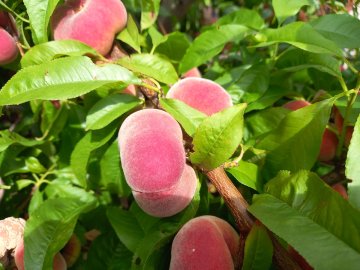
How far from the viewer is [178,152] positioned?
2.47ft

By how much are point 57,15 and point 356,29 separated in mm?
692

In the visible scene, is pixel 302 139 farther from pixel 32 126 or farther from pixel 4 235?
pixel 32 126

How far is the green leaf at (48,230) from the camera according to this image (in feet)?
2.56

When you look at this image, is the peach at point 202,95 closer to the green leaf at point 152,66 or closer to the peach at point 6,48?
the green leaf at point 152,66

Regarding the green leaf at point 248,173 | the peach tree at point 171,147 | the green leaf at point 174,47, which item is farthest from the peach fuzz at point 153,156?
the green leaf at point 174,47

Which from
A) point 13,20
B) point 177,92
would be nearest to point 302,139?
point 177,92

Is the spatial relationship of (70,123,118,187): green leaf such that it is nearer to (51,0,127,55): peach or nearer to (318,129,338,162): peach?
(51,0,127,55): peach

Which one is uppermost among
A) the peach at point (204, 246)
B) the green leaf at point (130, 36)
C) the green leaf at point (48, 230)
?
the green leaf at point (130, 36)

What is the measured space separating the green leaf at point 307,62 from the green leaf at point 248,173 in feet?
0.90

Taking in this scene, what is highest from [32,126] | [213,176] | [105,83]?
[105,83]

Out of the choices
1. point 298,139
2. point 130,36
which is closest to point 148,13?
point 130,36

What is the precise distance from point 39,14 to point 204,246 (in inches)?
23.3

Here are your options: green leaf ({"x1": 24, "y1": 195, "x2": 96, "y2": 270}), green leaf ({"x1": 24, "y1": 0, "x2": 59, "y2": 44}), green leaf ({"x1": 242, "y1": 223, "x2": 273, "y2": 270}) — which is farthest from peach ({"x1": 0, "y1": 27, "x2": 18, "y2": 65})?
green leaf ({"x1": 242, "y1": 223, "x2": 273, "y2": 270})

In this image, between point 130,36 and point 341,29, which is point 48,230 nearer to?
point 130,36
